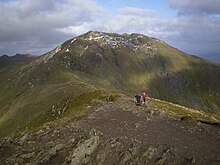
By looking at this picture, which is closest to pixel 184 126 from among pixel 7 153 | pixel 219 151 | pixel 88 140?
pixel 219 151

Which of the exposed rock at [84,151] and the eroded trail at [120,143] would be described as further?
the exposed rock at [84,151]

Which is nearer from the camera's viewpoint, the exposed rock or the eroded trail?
the eroded trail

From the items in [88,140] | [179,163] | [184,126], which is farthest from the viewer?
[184,126]

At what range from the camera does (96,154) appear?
3966cm

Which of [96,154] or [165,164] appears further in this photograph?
[96,154]

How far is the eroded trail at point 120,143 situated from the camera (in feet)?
124

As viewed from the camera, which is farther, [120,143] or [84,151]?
[120,143]

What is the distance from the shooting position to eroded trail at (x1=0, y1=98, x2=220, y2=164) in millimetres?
37656

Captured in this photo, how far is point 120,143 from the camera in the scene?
136 ft

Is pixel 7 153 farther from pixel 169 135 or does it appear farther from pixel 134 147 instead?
pixel 169 135

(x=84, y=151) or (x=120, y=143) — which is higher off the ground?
(x=120, y=143)

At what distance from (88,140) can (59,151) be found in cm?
380

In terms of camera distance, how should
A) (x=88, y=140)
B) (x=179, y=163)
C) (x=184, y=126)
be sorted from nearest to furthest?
(x=179, y=163) < (x=88, y=140) < (x=184, y=126)

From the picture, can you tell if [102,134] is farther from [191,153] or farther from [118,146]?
[191,153]
